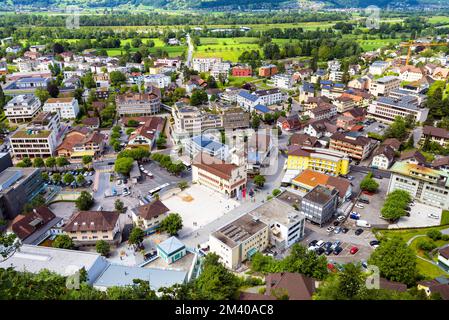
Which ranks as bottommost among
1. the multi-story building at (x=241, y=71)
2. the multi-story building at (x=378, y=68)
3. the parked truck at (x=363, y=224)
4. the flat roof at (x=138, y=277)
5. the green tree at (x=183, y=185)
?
the parked truck at (x=363, y=224)

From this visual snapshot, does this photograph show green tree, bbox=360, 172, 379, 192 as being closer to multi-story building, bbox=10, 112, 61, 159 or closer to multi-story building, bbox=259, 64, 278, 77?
multi-story building, bbox=10, 112, 61, 159

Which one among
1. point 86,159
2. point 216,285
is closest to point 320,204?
point 216,285

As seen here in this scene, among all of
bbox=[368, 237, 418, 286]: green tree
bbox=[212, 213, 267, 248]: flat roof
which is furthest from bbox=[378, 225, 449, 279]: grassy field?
bbox=[212, 213, 267, 248]: flat roof

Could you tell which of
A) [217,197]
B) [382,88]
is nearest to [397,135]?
[382,88]

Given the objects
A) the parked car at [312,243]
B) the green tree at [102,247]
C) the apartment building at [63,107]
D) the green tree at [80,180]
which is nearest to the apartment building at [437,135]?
the parked car at [312,243]

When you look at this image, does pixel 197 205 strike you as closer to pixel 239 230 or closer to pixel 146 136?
pixel 239 230

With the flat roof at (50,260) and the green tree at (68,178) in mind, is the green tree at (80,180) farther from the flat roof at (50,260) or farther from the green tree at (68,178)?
the flat roof at (50,260)
